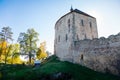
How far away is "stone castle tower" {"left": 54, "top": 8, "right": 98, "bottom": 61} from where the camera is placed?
28.7 meters

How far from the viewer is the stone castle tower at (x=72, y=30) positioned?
2872 cm

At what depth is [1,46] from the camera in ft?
116

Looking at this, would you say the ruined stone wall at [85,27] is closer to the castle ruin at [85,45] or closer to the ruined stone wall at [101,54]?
the castle ruin at [85,45]

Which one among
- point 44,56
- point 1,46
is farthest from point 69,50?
point 1,46

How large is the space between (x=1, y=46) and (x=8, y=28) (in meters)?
4.84

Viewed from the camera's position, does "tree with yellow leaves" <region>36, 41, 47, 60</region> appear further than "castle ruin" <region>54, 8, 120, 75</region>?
Yes

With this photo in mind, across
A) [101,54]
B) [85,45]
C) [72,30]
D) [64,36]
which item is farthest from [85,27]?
[101,54]

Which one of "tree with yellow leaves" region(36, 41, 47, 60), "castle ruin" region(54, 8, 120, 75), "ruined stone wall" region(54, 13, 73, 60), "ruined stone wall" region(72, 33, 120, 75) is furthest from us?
"tree with yellow leaves" region(36, 41, 47, 60)

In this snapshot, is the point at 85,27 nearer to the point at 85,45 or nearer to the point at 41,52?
the point at 85,45

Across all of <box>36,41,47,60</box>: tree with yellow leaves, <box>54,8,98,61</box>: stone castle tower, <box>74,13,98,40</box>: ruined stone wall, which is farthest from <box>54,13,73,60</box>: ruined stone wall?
<box>36,41,47,60</box>: tree with yellow leaves

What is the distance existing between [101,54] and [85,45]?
146 inches

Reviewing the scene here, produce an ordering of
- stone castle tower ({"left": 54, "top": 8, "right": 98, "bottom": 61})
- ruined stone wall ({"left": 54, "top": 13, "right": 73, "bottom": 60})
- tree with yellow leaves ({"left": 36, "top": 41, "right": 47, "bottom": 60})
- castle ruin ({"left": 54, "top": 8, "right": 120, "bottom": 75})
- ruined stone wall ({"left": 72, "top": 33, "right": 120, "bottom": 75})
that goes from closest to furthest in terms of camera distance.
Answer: ruined stone wall ({"left": 72, "top": 33, "right": 120, "bottom": 75}), castle ruin ({"left": 54, "top": 8, "right": 120, "bottom": 75}), stone castle tower ({"left": 54, "top": 8, "right": 98, "bottom": 61}), ruined stone wall ({"left": 54, "top": 13, "right": 73, "bottom": 60}), tree with yellow leaves ({"left": 36, "top": 41, "right": 47, "bottom": 60})

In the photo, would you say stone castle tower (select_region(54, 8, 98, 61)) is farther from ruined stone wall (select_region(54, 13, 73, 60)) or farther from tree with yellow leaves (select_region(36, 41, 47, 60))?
tree with yellow leaves (select_region(36, 41, 47, 60))

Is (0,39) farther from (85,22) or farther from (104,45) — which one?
(104,45)
